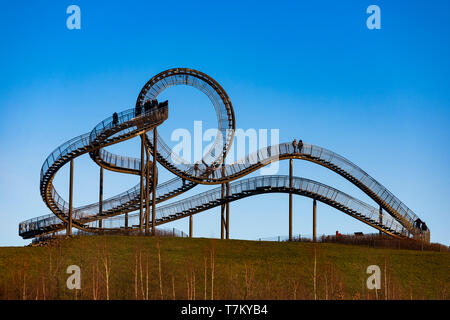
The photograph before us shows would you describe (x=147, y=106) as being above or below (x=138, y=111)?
above

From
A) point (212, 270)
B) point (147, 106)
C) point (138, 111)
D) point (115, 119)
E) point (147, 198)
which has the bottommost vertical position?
point (212, 270)

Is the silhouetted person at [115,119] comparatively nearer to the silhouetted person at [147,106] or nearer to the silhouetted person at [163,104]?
the silhouetted person at [147,106]

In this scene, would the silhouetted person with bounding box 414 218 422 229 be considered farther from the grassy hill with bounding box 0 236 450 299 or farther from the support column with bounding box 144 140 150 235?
the support column with bounding box 144 140 150 235

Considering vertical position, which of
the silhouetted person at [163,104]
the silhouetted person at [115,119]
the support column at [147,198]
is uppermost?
the silhouetted person at [163,104]

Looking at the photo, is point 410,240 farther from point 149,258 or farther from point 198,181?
point 149,258

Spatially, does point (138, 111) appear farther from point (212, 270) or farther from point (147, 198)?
point (212, 270)

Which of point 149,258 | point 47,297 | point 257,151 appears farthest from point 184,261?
point 257,151

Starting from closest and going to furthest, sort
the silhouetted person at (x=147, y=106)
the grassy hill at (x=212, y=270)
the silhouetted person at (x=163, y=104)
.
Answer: the grassy hill at (x=212, y=270)
the silhouetted person at (x=163, y=104)
the silhouetted person at (x=147, y=106)

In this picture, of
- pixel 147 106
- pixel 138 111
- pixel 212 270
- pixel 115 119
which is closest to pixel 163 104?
pixel 147 106

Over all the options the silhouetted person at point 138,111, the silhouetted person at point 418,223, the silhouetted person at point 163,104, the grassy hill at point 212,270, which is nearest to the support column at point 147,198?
the grassy hill at point 212,270
